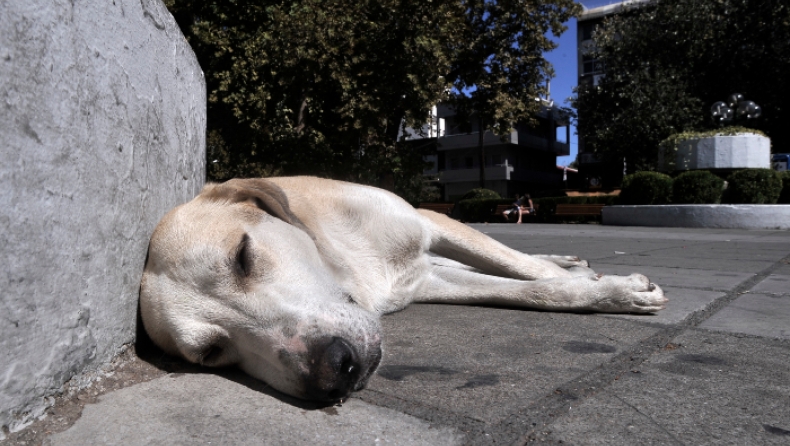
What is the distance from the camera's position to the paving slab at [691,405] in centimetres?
141

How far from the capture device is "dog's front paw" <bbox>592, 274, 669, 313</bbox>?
295 centimetres

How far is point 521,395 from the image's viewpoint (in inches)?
67.7

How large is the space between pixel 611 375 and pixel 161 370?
1.61 metres

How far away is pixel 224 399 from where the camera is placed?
182 centimetres

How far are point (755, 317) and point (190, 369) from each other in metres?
2.62

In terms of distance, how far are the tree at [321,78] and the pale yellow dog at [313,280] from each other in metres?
8.97

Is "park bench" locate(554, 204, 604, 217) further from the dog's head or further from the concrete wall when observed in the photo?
the concrete wall

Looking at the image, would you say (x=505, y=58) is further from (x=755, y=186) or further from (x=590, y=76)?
(x=590, y=76)

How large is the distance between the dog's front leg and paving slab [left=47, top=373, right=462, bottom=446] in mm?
1643

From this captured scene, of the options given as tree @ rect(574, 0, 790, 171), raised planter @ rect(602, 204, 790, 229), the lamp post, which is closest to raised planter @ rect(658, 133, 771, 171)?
raised planter @ rect(602, 204, 790, 229)

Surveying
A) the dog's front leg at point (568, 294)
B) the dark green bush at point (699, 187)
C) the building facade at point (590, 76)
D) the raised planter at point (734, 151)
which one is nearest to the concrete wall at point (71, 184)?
the dog's front leg at point (568, 294)

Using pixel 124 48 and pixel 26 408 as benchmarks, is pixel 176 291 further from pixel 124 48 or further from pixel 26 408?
pixel 124 48

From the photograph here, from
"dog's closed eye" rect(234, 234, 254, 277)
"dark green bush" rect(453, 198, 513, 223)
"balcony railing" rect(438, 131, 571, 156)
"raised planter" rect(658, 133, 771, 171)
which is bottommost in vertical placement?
"dark green bush" rect(453, 198, 513, 223)

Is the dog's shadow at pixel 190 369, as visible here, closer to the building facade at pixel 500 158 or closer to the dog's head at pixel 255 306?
the dog's head at pixel 255 306
